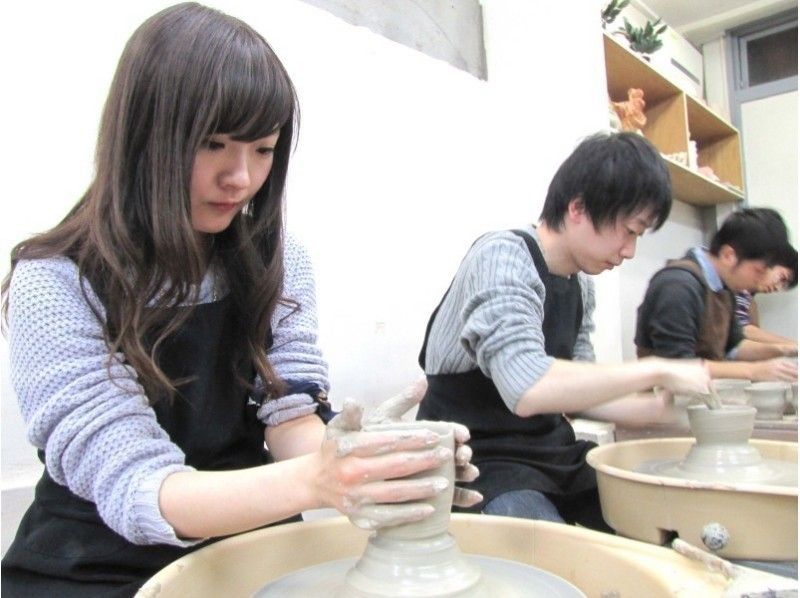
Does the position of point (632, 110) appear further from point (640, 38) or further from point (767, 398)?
point (767, 398)

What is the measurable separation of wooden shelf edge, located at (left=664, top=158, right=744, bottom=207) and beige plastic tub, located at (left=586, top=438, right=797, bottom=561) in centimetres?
252

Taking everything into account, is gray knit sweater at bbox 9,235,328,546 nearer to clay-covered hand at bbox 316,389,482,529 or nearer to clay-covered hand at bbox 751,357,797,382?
clay-covered hand at bbox 316,389,482,529

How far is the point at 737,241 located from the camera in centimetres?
253

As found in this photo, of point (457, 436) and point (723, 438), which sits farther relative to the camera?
point (723, 438)

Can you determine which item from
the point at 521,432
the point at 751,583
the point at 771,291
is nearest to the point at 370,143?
the point at 521,432

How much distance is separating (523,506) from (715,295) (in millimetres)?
1617

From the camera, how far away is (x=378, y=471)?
669mm

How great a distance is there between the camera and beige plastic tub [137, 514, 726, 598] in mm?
736

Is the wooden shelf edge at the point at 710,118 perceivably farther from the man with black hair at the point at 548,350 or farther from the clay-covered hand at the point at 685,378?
the clay-covered hand at the point at 685,378

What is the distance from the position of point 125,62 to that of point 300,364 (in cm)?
51

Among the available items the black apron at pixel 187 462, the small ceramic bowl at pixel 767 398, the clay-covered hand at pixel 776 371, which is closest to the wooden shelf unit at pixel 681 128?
the clay-covered hand at pixel 776 371

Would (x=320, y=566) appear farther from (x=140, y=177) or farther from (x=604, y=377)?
(x=604, y=377)

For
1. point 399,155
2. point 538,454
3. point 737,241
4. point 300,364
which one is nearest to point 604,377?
point 538,454

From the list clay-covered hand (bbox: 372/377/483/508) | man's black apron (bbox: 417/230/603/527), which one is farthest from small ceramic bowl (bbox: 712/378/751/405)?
clay-covered hand (bbox: 372/377/483/508)
